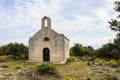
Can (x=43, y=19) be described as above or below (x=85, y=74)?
above

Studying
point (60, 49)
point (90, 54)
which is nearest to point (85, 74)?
point (60, 49)

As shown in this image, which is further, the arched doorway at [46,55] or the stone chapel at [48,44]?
the arched doorway at [46,55]

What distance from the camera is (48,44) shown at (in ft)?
133

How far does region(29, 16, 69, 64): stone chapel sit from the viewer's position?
39781 millimetres

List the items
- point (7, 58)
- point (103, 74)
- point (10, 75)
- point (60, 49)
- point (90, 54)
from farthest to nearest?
point (90, 54)
point (7, 58)
point (60, 49)
point (103, 74)
point (10, 75)

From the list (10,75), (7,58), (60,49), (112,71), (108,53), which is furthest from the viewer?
(108,53)

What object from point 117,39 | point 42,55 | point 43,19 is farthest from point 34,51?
point 117,39

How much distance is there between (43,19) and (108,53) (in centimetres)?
1201

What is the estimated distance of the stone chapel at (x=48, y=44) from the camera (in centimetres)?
3978

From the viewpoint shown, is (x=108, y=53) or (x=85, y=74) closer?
(x=85, y=74)

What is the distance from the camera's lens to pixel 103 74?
97.4ft

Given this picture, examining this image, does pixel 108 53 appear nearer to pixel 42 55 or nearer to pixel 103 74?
pixel 42 55

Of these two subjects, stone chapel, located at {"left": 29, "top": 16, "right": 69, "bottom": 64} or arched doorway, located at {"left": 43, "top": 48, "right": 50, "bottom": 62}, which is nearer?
stone chapel, located at {"left": 29, "top": 16, "right": 69, "bottom": 64}

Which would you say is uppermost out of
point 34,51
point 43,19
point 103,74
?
point 43,19
